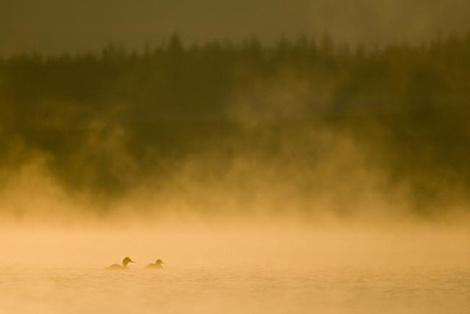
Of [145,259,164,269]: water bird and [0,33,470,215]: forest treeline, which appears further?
[0,33,470,215]: forest treeline

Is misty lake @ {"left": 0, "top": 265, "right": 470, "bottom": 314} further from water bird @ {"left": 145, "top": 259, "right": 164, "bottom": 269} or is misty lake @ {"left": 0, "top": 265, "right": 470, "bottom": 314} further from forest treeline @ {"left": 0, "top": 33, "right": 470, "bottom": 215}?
forest treeline @ {"left": 0, "top": 33, "right": 470, "bottom": 215}

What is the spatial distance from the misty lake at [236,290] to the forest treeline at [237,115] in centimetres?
478

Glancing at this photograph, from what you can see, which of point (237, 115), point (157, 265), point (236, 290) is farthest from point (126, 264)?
point (237, 115)

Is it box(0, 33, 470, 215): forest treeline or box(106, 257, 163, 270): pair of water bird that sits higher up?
box(0, 33, 470, 215): forest treeline

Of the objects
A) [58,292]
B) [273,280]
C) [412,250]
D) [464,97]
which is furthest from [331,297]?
[464,97]

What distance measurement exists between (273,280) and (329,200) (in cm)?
593

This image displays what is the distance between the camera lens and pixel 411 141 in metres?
14.6

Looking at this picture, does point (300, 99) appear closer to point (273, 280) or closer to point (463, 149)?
point (463, 149)

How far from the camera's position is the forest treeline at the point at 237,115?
563 inches

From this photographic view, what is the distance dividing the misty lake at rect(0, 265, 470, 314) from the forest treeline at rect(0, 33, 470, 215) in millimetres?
4782

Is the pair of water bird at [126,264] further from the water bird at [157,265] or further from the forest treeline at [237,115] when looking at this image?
the forest treeline at [237,115]

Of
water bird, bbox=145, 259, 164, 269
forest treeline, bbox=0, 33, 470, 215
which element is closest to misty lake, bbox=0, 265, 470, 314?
water bird, bbox=145, 259, 164, 269

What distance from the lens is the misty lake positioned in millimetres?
7355

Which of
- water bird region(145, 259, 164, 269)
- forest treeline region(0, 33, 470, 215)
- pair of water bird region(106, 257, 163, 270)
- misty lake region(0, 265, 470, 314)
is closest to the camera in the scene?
misty lake region(0, 265, 470, 314)
